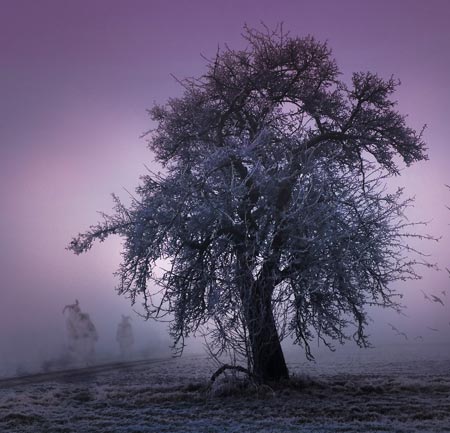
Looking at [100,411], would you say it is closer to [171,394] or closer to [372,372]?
[171,394]

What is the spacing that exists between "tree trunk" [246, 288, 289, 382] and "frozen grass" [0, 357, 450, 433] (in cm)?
57

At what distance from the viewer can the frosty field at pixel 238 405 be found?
1020 cm

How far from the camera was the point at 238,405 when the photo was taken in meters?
12.3

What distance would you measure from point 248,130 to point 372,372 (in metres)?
9.63

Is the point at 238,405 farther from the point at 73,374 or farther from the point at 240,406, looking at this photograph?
the point at 73,374

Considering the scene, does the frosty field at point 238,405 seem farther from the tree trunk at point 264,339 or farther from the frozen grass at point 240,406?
the tree trunk at point 264,339

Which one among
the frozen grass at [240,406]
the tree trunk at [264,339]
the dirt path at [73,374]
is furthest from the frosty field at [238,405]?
the tree trunk at [264,339]

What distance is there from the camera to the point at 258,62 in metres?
16.6

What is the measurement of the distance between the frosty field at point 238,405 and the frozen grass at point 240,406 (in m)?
0.02

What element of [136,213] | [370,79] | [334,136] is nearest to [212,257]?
[136,213]

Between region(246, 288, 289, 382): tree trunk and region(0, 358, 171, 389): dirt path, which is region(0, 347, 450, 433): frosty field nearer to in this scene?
region(0, 358, 171, 389): dirt path

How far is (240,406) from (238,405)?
0.49 feet

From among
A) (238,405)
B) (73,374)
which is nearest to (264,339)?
(238,405)

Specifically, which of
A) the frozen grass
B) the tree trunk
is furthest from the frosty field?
the tree trunk
